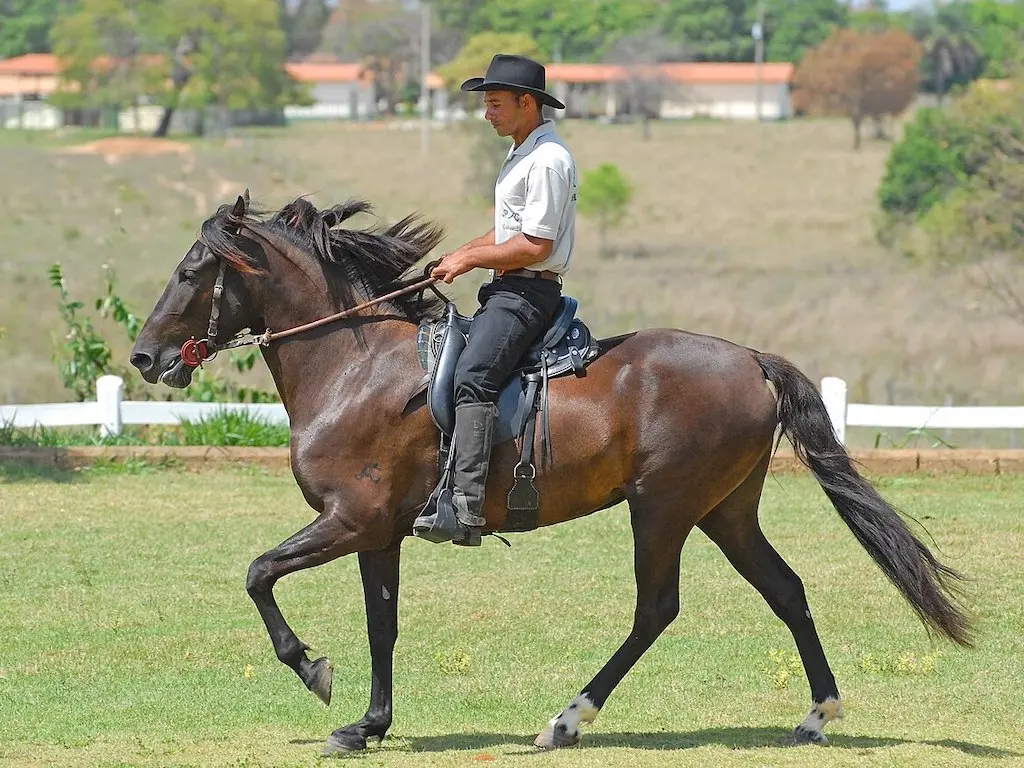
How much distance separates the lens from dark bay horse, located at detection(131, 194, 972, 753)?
700cm

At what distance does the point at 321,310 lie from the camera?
7.26 m

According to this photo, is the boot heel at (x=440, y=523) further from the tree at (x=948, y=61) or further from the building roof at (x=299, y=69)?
the tree at (x=948, y=61)

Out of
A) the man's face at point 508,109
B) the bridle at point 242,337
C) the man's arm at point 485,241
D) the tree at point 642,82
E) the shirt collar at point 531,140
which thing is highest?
the tree at point 642,82

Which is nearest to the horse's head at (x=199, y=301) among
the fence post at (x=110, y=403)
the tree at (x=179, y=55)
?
the fence post at (x=110, y=403)

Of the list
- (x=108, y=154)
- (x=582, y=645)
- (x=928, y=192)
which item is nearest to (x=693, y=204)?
(x=928, y=192)

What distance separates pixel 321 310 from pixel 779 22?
14021 centimetres

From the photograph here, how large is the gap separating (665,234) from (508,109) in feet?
180

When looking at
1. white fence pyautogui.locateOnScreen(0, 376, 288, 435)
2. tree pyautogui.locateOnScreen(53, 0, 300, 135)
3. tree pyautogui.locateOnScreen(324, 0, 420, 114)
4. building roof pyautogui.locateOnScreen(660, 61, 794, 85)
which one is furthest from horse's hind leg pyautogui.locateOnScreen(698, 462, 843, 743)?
tree pyautogui.locateOnScreen(324, 0, 420, 114)

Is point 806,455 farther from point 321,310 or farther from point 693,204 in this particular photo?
point 693,204

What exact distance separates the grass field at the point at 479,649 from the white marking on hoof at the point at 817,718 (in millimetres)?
130

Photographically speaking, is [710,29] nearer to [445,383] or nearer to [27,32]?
[27,32]

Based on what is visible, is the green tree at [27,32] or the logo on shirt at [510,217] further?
the green tree at [27,32]

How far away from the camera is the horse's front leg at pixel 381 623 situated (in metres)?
7.08

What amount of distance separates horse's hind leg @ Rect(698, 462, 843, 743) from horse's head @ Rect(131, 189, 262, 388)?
2.39 meters
